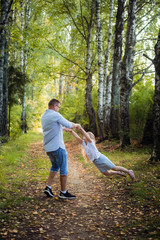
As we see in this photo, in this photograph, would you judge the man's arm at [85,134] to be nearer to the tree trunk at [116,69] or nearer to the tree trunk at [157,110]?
the tree trunk at [157,110]

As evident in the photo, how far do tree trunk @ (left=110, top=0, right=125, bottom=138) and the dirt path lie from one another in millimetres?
7859

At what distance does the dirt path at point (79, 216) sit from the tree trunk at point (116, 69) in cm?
786

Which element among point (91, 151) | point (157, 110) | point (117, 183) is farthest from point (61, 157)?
point (157, 110)

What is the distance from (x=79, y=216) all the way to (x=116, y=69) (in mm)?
10367

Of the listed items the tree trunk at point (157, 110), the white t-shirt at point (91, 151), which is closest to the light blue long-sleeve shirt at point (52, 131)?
the white t-shirt at point (91, 151)

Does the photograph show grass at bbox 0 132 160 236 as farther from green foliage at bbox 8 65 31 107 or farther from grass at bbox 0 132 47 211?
green foliage at bbox 8 65 31 107

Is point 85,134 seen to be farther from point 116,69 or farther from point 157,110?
point 116,69

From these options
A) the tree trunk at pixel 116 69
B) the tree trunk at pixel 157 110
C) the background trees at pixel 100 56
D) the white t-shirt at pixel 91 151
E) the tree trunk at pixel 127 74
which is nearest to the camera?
the white t-shirt at pixel 91 151

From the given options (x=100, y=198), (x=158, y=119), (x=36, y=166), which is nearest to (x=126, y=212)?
(x=100, y=198)

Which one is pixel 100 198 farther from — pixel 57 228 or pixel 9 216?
pixel 9 216

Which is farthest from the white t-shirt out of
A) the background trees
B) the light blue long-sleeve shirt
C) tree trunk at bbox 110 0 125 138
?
tree trunk at bbox 110 0 125 138

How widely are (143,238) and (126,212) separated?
121cm

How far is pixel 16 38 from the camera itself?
11641mm

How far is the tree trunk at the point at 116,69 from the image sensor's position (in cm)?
1227
